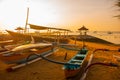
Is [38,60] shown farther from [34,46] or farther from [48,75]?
[48,75]

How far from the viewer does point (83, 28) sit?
23438mm

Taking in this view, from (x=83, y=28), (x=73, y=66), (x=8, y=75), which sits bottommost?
(x=8, y=75)

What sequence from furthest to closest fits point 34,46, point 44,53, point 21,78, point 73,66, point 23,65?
point 44,53 → point 34,46 → point 23,65 → point 21,78 → point 73,66

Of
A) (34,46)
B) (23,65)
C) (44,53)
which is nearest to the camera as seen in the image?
(23,65)

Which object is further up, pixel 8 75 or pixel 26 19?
pixel 26 19

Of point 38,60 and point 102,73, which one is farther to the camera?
point 38,60

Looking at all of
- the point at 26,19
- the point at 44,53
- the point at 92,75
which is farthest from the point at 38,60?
the point at 26,19

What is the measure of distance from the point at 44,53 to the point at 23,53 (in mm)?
2864

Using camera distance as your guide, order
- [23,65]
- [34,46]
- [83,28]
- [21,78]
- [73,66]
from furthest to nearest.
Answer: [83,28] → [34,46] → [23,65] → [21,78] → [73,66]

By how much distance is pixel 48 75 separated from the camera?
860 cm

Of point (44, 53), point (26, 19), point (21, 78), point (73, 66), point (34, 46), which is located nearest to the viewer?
point (73, 66)

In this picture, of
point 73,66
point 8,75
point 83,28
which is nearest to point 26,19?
point 83,28

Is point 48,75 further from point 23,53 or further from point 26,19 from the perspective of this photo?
point 26,19

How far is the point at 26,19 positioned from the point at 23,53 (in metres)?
11.4
